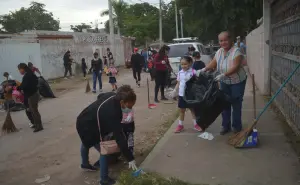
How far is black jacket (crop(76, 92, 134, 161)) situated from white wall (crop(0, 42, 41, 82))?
12543mm

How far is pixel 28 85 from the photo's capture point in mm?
7602

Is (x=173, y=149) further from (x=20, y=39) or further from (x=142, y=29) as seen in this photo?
(x=142, y=29)

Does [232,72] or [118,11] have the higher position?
[118,11]

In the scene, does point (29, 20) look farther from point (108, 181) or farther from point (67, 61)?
point (108, 181)

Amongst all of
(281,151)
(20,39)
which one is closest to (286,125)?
(281,151)

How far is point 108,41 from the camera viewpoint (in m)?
28.8

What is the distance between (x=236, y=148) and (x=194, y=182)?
50.3 inches

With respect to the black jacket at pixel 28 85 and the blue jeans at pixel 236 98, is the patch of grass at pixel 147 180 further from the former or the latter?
the black jacket at pixel 28 85

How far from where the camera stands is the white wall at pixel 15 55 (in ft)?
53.0

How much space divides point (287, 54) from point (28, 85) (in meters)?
5.41

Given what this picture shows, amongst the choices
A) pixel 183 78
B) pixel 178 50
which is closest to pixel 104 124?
pixel 183 78

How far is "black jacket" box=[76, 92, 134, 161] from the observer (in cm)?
395

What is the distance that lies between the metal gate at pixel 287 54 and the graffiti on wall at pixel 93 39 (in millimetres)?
18180

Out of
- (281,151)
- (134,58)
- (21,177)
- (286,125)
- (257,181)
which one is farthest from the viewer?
(134,58)
